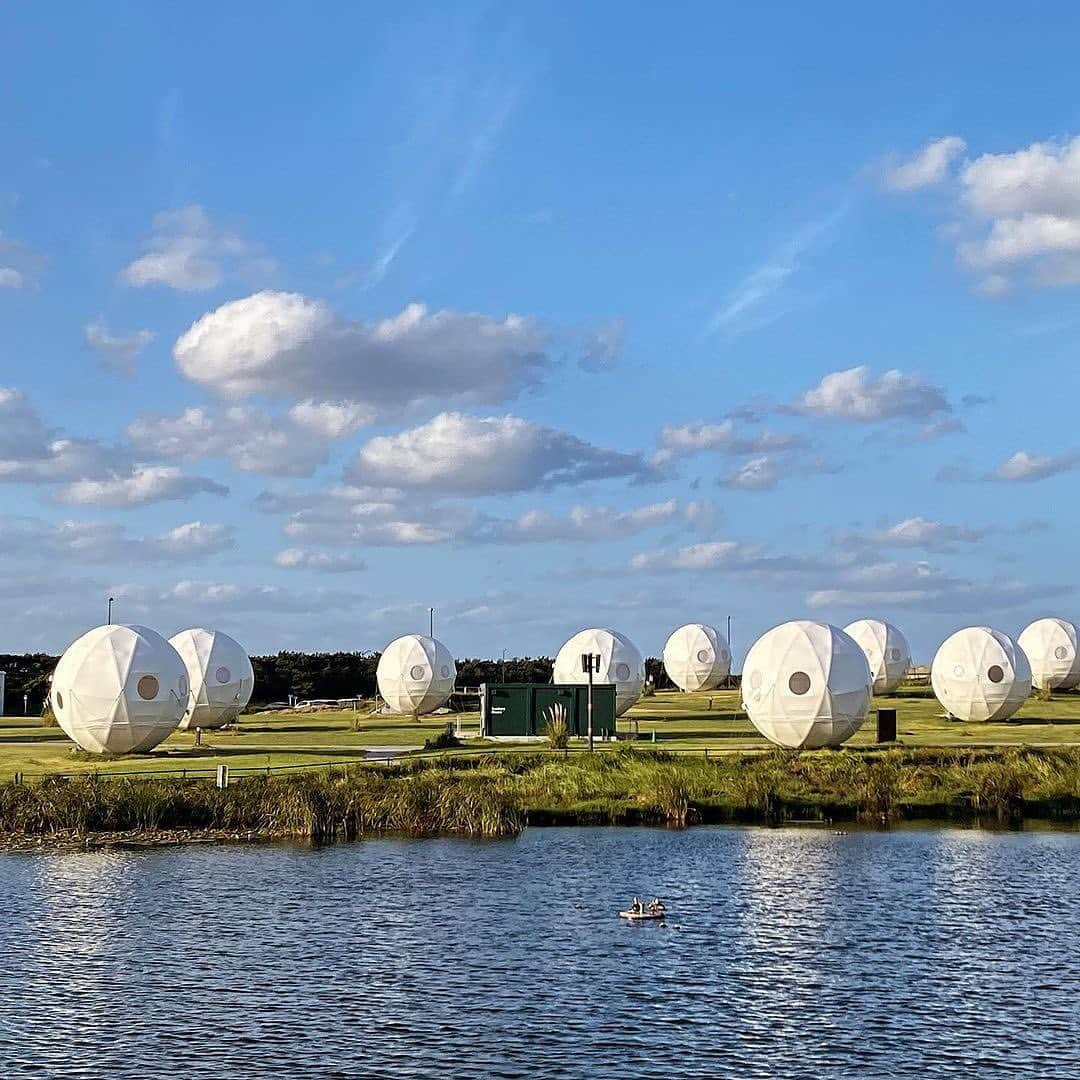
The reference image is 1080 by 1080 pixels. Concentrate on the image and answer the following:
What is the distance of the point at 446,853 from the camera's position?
32.9 m

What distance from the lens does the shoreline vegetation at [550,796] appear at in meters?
36.5

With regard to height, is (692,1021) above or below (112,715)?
below

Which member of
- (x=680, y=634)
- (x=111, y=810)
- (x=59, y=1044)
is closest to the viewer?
(x=59, y=1044)

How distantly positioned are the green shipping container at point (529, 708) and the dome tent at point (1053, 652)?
41.5 m

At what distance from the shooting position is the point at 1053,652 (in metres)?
89.9

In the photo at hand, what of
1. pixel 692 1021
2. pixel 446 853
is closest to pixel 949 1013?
pixel 692 1021

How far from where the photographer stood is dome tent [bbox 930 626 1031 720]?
66.7 meters

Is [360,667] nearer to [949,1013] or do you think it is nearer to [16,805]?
[16,805]

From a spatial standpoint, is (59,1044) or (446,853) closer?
(59,1044)

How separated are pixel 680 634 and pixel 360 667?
2585cm

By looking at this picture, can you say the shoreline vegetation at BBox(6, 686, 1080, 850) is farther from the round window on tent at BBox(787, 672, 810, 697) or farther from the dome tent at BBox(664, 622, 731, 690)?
the dome tent at BBox(664, 622, 731, 690)

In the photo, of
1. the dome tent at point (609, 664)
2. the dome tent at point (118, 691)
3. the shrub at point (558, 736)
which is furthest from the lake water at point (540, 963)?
the dome tent at point (609, 664)

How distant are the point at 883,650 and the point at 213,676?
154ft

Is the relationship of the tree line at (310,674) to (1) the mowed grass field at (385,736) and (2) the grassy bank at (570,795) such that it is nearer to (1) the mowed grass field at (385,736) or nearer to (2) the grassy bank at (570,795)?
(1) the mowed grass field at (385,736)
